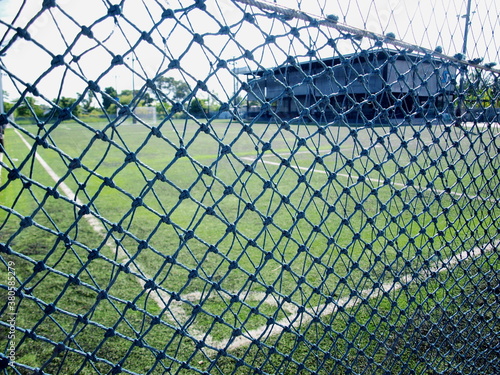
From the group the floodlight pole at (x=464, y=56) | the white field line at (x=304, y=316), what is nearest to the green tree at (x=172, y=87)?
the white field line at (x=304, y=316)

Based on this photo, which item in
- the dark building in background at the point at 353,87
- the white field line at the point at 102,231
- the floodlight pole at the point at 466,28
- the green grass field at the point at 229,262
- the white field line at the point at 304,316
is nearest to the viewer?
the green grass field at the point at 229,262

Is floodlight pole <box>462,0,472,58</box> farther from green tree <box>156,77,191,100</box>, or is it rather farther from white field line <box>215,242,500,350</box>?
green tree <box>156,77,191,100</box>

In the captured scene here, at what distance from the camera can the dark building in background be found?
4.22 feet

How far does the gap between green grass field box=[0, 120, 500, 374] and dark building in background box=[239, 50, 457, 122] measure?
9 cm

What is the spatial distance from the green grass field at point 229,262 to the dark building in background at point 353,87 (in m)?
0.09

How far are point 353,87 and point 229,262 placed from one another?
864 millimetres

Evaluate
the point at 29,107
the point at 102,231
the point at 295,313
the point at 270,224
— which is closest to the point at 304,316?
the point at 295,313

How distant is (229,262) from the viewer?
1201 mm

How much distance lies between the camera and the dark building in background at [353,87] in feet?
4.22

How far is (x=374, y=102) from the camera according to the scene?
4.86 ft

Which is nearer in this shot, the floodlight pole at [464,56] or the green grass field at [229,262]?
the green grass field at [229,262]

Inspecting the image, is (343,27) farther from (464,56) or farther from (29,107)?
(29,107)

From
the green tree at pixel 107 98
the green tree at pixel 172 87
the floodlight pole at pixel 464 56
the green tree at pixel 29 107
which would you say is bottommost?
the green tree at pixel 29 107

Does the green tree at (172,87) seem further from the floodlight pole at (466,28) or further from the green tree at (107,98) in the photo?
the floodlight pole at (466,28)
